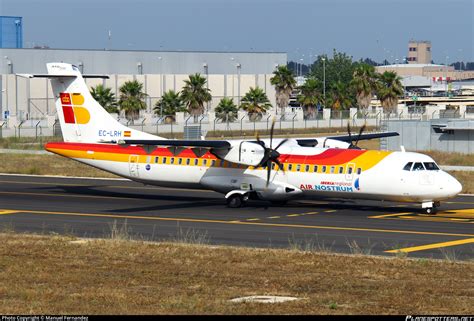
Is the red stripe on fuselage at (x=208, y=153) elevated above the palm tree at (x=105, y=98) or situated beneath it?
situated beneath

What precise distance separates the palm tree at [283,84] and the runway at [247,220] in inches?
2907

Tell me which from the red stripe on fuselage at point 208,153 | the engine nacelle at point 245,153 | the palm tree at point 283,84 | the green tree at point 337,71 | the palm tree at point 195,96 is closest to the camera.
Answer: the red stripe on fuselage at point 208,153

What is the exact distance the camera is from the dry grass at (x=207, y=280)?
18828mm

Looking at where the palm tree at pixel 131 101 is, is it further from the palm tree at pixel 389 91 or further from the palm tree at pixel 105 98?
the palm tree at pixel 389 91

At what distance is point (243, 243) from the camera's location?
97.5 feet

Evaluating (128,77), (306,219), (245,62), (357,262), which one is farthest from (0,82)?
(357,262)

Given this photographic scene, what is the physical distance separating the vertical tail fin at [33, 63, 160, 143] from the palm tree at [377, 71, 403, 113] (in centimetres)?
7550

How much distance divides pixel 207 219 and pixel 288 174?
488 centimetres

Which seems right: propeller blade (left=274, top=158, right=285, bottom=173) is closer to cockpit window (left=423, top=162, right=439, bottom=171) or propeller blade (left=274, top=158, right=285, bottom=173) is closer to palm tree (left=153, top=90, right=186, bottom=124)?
cockpit window (left=423, top=162, right=439, bottom=171)

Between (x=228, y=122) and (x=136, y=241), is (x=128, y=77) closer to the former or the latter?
(x=228, y=122)

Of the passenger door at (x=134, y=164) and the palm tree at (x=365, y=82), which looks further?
the palm tree at (x=365, y=82)

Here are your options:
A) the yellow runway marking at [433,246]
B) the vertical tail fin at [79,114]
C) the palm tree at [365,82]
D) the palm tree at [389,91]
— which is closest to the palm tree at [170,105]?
the palm tree at [365,82]

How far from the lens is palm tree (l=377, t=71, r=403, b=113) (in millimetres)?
116000

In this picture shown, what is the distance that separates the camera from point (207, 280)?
22500mm
